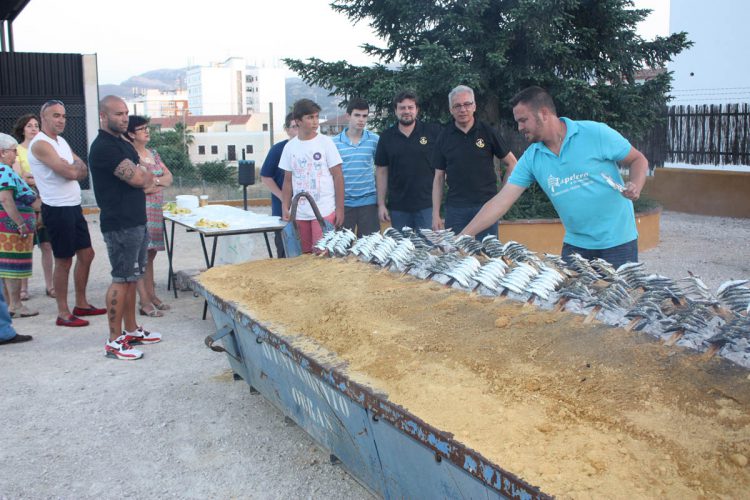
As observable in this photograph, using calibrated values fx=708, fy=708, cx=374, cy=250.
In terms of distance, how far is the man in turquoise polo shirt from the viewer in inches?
165

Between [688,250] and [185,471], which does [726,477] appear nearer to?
[185,471]

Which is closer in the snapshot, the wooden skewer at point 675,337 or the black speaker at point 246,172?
the wooden skewer at point 675,337

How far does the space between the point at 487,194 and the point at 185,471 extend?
339 cm

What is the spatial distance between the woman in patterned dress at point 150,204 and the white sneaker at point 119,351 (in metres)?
1.35

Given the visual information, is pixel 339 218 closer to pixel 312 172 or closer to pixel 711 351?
pixel 312 172

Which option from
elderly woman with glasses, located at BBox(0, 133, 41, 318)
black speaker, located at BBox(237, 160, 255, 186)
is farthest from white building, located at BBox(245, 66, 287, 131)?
elderly woman with glasses, located at BBox(0, 133, 41, 318)

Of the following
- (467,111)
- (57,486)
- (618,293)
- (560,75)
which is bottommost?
(57,486)

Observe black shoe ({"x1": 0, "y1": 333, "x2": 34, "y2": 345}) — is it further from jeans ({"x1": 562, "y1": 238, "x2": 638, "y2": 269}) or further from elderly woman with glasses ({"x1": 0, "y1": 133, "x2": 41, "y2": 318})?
jeans ({"x1": 562, "y1": 238, "x2": 638, "y2": 269})

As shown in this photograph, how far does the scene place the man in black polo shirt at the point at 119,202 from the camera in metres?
5.40

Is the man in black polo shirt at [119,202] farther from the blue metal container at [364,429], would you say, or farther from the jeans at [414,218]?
the jeans at [414,218]

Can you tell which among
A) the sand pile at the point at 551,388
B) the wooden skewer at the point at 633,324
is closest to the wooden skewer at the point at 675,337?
the sand pile at the point at 551,388

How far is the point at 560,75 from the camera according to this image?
11.3m

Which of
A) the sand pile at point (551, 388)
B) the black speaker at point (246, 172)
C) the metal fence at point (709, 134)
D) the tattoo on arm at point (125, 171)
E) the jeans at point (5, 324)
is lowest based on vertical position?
the jeans at point (5, 324)

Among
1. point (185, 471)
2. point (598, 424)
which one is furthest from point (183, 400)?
point (598, 424)
